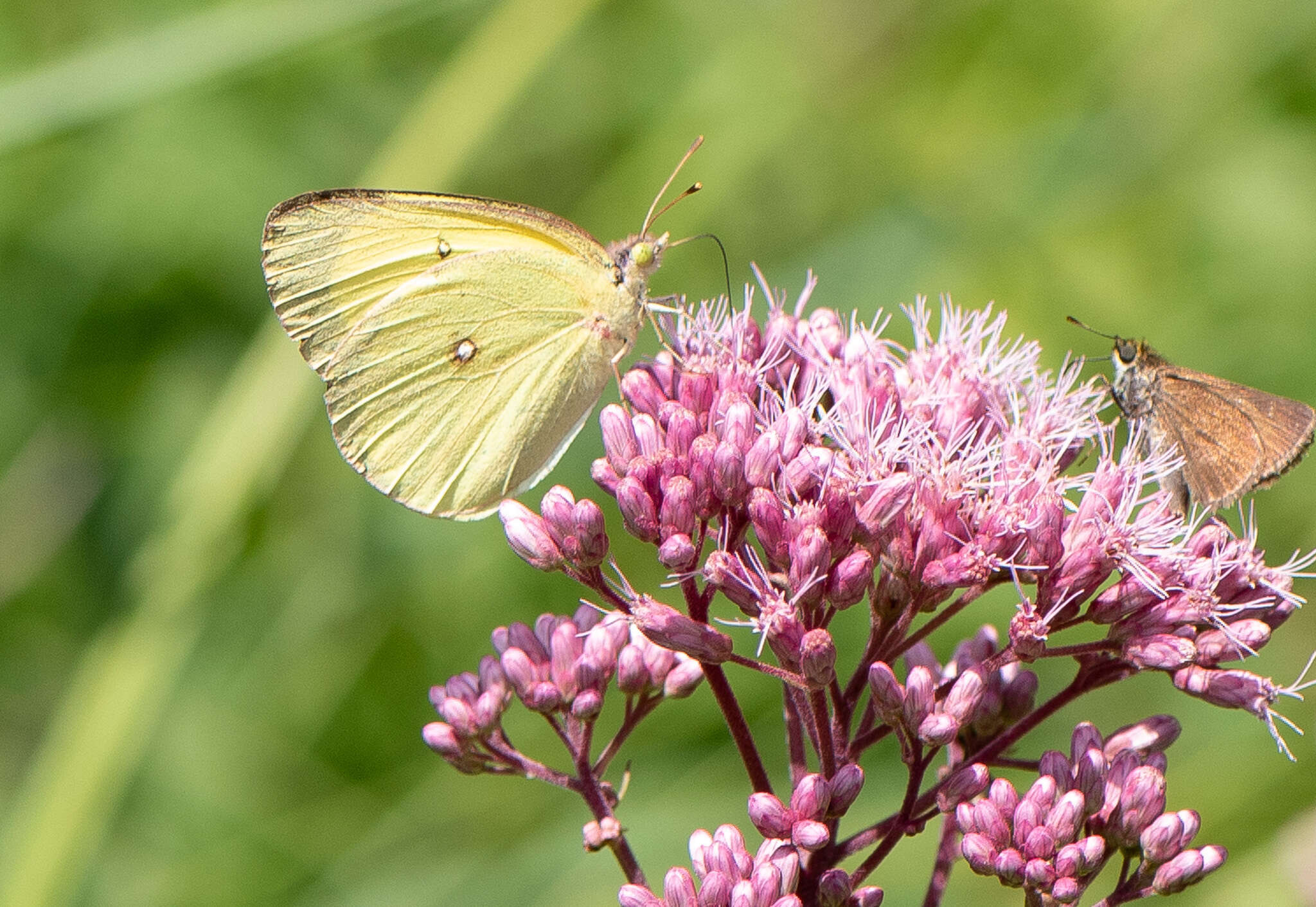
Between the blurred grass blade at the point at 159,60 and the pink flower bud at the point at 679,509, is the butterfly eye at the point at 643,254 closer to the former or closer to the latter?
the pink flower bud at the point at 679,509

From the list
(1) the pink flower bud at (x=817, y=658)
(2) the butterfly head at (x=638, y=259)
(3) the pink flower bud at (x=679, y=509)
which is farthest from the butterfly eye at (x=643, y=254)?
(1) the pink flower bud at (x=817, y=658)

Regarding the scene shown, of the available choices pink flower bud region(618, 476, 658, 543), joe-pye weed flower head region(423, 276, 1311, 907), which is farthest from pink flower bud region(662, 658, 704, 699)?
pink flower bud region(618, 476, 658, 543)

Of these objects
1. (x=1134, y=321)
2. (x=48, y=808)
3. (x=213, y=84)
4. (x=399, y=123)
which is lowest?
(x=48, y=808)

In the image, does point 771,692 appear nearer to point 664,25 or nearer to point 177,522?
point 177,522

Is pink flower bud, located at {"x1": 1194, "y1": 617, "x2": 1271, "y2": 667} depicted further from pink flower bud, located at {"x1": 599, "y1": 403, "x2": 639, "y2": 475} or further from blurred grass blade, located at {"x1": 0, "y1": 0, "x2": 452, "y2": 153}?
blurred grass blade, located at {"x1": 0, "y1": 0, "x2": 452, "y2": 153}

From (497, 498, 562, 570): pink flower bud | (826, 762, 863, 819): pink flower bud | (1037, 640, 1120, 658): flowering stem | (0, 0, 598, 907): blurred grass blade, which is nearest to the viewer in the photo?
(826, 762, 863, 819): pink flower bud

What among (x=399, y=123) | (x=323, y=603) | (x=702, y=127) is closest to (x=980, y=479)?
(x=323, y=603)
